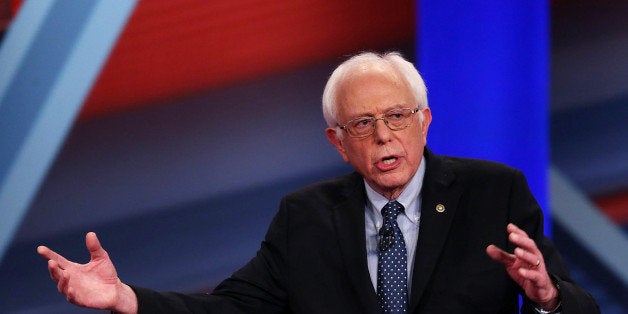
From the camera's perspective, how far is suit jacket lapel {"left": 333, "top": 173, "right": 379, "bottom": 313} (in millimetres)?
2191

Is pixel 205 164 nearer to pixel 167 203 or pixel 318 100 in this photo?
pixel 167 203

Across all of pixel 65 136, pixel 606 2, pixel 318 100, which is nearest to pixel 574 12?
pixel 606 2

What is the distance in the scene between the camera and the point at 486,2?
3061mm

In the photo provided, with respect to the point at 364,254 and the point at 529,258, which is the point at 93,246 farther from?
the point at 529,258

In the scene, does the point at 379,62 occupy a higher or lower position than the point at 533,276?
higher

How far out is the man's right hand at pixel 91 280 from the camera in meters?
2.02

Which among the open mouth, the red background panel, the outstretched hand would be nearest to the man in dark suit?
the open mouth

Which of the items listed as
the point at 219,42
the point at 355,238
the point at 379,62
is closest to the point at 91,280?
the point at 355,238

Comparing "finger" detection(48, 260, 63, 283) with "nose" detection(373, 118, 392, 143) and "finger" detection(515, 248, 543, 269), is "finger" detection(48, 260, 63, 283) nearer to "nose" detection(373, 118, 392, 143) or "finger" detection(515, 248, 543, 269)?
"nose" detection(373, 118, 392, 143)

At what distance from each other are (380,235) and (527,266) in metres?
0.51

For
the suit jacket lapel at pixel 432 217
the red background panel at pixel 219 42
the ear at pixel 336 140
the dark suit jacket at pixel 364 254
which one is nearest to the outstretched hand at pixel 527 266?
the dark suit jacket at pixel 364 254

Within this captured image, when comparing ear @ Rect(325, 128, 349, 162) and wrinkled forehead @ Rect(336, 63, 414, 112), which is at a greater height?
wrinkled forehead @ Rect(336, 63, 414, 112)

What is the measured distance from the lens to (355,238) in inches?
90.2

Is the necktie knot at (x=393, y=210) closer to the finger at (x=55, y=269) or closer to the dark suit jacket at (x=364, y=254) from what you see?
the dark suit jacket at (x=364, y=254)
